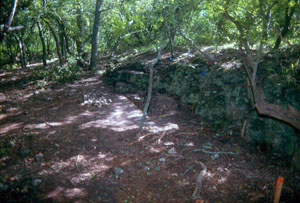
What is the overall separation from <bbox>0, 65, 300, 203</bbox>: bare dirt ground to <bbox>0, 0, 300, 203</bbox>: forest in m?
0.03

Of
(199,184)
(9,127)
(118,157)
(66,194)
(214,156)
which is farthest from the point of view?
(9,127)

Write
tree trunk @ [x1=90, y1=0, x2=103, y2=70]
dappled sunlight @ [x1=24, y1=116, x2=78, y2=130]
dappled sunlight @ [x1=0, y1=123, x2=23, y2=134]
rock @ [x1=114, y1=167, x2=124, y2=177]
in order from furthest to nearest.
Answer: tree trunk @ [x1=90, y1=0, x2=103, y2=70], dappled sunlight @ [x1=24, y1=116, x2=78, y2=130], dappled sunlight @ [x1=0, y1=123, x2=23, y2=134], rock @ [x1=114, y1=167, x2=124, y2=177]

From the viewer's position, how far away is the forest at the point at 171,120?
4.59 metres

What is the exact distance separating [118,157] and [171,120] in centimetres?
297

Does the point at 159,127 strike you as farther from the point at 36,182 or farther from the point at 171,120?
the point at 36,182

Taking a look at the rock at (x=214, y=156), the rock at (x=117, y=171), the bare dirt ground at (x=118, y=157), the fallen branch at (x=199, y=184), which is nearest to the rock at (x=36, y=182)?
the bare dirt ground at (x=118, y=157)

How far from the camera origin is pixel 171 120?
7859 millimetres

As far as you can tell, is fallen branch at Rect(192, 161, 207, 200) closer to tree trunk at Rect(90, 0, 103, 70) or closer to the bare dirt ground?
the bare dirt ground

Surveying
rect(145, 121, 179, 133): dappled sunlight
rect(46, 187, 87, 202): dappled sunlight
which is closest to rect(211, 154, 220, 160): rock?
rect(145, 121, 179, 133): dappled sunlight

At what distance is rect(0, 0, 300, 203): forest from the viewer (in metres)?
4.59

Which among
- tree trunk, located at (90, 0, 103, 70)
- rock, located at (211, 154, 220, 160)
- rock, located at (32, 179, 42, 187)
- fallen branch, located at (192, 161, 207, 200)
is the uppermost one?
tree trunk, located at (90, 0, 103, 70)

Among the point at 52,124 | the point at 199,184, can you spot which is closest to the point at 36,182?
the point at 52,124

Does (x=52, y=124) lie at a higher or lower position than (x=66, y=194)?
higher

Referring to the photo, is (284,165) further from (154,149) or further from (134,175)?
(134,175)
